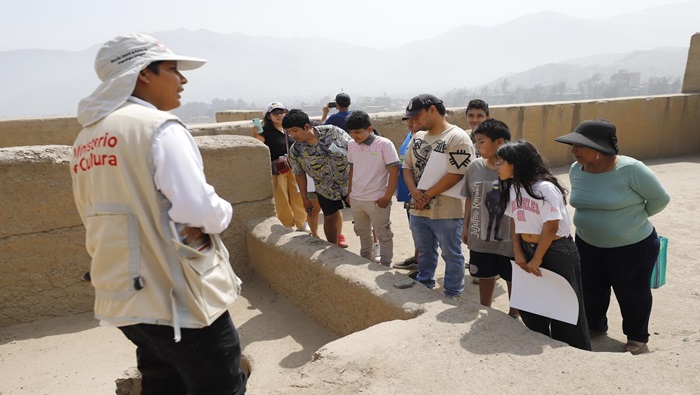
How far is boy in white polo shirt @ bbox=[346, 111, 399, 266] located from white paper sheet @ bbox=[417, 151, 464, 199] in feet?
1.60

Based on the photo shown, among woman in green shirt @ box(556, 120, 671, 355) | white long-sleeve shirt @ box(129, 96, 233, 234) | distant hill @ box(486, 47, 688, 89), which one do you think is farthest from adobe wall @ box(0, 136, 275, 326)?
distant hill @ box(486, 47, 688, 89)

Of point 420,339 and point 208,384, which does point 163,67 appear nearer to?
point 208,384

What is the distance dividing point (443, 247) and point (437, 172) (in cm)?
55

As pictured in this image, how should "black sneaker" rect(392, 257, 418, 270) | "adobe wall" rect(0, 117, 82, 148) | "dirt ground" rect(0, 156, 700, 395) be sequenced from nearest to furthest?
"dirt ground" rect(0, 156, 700, 395)
"black sneaker" rect(392, 257, 418, 270)
"adobe wall" rect(0, 117, 82, 148)

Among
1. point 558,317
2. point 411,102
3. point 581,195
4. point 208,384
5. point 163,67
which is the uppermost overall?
point 163,67

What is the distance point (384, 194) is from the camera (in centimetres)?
399

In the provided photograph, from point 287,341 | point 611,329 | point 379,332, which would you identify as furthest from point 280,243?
point 611,329

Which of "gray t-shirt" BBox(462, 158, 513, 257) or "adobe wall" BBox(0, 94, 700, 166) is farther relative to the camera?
"adobe wall" BBox(0, 94, 700, 166)

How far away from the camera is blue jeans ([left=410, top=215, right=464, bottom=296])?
3.40 meters

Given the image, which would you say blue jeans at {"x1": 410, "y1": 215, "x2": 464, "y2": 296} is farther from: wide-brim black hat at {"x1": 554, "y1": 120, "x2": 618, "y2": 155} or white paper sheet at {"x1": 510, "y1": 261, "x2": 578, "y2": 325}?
wide-brim black hat at {"x1": 554, "y1": 120, "x2": 618, "y2": 155}

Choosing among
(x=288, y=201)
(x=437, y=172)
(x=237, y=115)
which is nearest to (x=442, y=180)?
(x=437, y=172)

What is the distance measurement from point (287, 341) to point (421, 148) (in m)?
1.69

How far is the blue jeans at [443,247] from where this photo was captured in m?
3.40

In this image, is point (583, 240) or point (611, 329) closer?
point (583, 240)
